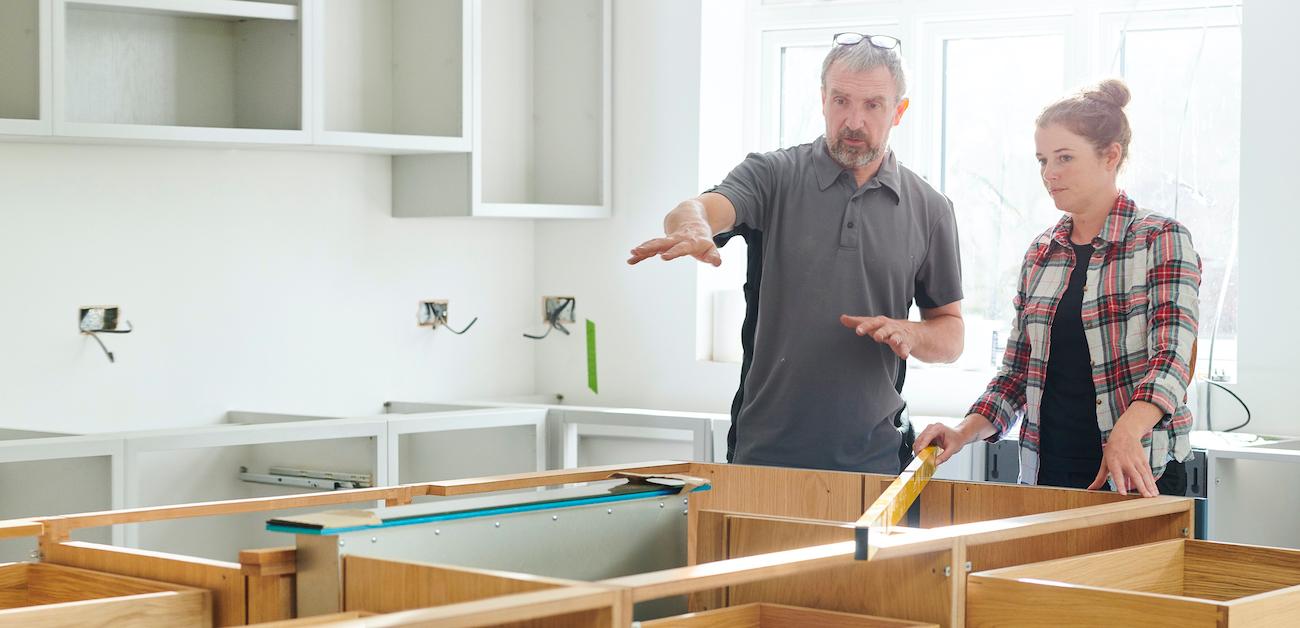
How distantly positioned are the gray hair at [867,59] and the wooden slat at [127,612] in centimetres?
136

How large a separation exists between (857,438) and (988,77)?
7.12 ft

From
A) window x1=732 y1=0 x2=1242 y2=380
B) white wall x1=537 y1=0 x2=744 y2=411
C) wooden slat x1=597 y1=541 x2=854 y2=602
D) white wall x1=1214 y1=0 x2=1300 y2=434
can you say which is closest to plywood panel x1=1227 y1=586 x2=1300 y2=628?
wooden slat x1=597 y1=541 x2=854 y2=602

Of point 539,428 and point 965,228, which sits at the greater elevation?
point 965,228

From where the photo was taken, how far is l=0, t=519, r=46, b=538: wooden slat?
1661 mm

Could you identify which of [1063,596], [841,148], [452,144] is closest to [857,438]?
[841,148]

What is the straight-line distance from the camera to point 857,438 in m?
2.35

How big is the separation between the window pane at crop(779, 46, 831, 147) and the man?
6.59 ft

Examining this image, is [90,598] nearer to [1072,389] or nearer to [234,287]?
[1072,389]

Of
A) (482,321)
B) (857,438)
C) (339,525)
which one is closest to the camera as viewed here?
(339,525)

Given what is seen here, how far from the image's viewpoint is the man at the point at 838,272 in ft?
7.71

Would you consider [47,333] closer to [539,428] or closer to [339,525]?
[539,428]

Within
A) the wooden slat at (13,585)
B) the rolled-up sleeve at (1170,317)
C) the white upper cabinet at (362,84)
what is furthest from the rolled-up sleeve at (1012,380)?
the white upper cabinet at (362,84)

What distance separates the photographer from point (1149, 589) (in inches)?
71.4

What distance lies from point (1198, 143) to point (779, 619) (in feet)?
8.91
